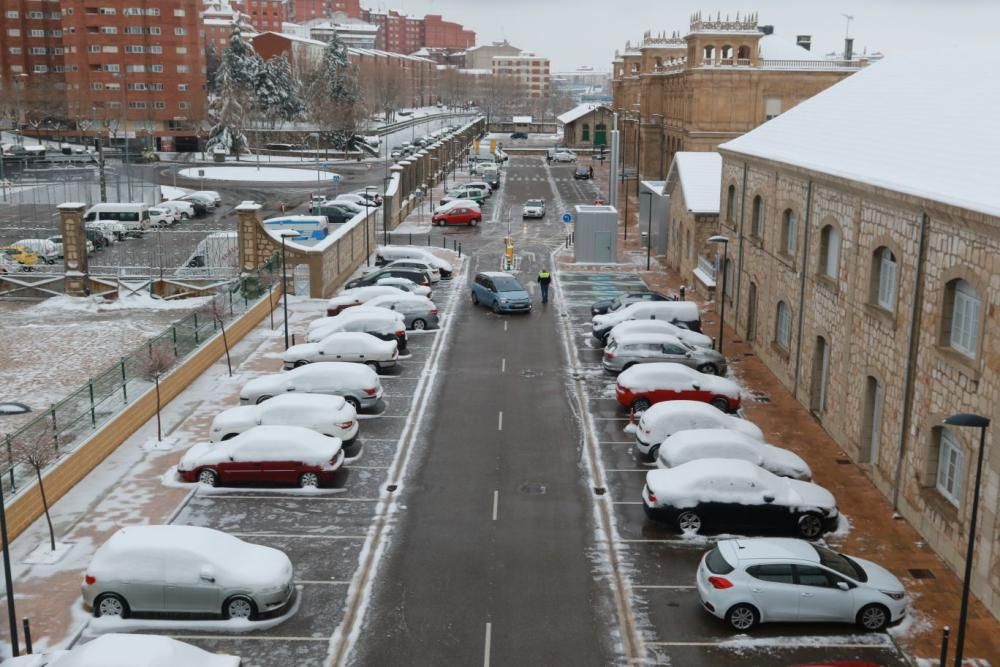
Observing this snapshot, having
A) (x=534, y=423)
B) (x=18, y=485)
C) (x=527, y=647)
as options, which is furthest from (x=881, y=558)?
(x=18, y=485)

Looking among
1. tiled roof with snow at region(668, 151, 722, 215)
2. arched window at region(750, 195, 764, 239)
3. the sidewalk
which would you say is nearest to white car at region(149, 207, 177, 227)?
tiled roof with snow at region(668, 151, 722, 215)

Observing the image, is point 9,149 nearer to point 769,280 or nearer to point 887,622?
point 769,280

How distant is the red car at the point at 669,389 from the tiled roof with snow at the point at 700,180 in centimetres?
1745

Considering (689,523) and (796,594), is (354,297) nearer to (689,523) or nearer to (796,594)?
(689,523)

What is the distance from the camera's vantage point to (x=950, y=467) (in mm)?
18188

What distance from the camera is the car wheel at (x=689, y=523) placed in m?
18.8

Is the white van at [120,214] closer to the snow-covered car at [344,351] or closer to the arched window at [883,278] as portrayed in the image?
the snow-covered car at [344,351]

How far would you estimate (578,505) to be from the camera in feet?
67.2

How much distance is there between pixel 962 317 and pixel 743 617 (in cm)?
712

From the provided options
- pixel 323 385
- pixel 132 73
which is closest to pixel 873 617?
pixel 323 385

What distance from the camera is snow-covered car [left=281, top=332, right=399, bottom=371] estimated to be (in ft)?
96.2

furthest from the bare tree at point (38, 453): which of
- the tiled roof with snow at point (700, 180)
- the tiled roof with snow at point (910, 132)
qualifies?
the tiled roof with snow at point (700, 180)

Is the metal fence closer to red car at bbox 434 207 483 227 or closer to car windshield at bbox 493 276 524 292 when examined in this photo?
car windshield at bbox 493 276 524 292

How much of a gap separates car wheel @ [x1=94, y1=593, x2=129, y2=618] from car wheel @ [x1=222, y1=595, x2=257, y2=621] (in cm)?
160
